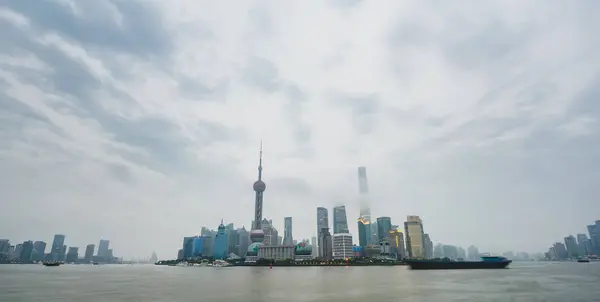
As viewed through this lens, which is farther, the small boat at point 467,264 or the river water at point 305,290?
the small boat at point 467,264

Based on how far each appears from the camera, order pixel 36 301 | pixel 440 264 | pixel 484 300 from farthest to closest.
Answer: pixel 440 264 → pixel 484 300 → pixel 36 301

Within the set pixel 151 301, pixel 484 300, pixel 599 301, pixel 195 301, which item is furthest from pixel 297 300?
pixel 599 301

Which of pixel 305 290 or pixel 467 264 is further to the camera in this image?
pixel 467 264

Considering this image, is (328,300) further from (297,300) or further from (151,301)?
(151,301)

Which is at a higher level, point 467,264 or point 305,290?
point 305,290

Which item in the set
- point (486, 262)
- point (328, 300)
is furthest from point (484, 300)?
point (486, 262)

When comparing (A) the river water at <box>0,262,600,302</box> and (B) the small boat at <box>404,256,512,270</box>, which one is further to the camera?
(B) the small boat at <box>404,256,512,270</box>

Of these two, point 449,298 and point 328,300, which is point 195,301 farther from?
point 449,298

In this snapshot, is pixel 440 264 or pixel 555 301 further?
pixel 440 264

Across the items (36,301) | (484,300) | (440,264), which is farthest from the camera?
(440,264)
